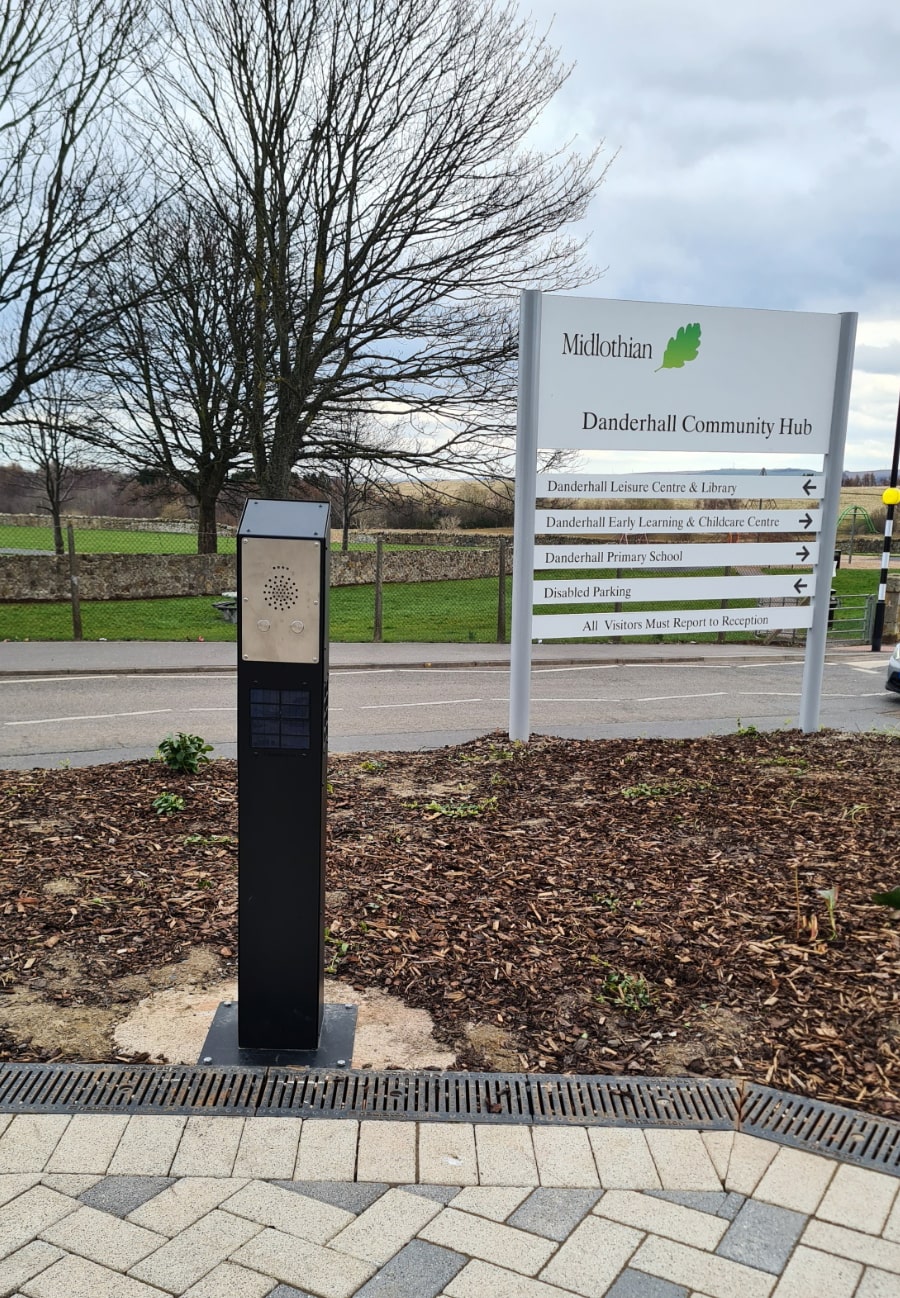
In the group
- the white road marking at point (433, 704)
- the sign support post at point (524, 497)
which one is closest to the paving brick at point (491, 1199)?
the sign support post at point (524, 497)

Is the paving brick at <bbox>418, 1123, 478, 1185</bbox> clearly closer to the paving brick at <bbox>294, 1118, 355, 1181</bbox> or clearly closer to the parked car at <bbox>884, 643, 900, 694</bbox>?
the paving brick at <bbox>294, 1118, 355, 1181</bbox>

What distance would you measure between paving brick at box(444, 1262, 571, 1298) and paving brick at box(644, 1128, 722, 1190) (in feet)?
1.75

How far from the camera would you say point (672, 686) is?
44.7 ft

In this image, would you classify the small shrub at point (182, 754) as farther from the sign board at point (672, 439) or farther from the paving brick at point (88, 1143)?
the paving brick at point (88, 1143)

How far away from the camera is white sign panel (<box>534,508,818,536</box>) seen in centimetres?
789

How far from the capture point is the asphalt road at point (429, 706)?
9.30 meters

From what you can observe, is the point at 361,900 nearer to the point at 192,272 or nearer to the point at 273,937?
the point at 273,937

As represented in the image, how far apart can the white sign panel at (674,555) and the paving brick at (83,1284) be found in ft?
20.2

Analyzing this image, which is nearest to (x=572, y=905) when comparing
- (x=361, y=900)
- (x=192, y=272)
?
(x=361, y=900)

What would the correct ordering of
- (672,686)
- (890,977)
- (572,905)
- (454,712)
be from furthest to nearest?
(672,686) < (454,712) < (572,905) < (890,977)

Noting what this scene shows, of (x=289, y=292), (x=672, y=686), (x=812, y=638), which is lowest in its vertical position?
(x=672, y=686)

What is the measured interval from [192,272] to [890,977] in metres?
19.0

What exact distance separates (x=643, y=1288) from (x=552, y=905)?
88.1 inches

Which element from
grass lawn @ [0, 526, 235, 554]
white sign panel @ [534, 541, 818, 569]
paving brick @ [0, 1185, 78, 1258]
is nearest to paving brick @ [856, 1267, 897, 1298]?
paving brick @ [0, 1185, 78, 1258]
